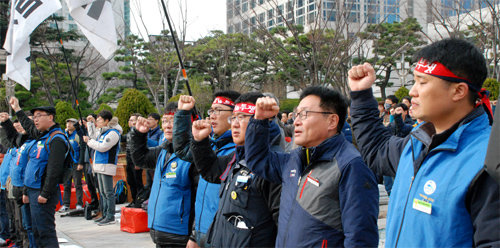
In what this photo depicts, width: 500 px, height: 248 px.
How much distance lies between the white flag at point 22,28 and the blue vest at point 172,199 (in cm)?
391

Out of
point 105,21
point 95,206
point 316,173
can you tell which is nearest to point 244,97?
point 316,173

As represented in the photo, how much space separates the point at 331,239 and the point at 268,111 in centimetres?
98

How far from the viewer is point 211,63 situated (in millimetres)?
29438

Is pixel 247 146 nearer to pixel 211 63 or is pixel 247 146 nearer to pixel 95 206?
pixel 95 206

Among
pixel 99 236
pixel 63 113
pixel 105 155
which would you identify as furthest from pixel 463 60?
pixel 63 113

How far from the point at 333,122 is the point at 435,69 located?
3.07ft

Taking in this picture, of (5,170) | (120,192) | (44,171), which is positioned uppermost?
(44,171)

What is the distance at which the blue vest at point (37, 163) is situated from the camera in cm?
619

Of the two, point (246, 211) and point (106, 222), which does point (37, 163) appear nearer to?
point (106, 222)

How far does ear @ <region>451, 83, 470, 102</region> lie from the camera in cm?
197

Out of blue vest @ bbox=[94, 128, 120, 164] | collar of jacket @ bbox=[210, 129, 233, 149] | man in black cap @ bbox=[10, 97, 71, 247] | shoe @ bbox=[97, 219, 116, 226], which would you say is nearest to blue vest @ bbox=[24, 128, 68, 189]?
man in black cap @ bbox=[10, 97, 71, 247]

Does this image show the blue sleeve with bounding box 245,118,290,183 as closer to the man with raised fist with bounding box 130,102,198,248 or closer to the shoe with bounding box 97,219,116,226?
the man with raised fist with bounding box 130,102,198,248

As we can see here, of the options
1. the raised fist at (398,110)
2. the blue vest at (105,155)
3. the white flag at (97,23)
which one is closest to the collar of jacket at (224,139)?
the white flag at (97,23)

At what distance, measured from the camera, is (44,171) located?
20.7 feet
